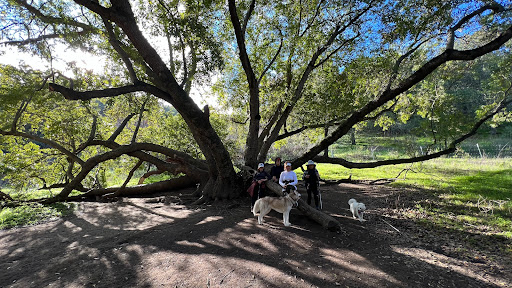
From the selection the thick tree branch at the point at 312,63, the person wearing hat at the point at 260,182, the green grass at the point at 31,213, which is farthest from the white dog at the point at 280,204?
the green grass at the point at 31,213

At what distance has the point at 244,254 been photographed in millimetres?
4266

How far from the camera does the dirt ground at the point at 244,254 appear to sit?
135 inches

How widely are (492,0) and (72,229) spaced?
12642 millimetres

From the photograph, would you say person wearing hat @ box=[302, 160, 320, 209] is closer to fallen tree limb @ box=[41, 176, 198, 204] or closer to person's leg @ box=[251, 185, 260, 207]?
person's leg @ box=[251, 185, 260, 207]

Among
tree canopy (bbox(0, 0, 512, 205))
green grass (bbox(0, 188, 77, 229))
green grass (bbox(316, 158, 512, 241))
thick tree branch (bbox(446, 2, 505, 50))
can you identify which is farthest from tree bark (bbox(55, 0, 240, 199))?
thick tree branch (bbox(446, 2, 505, 50))

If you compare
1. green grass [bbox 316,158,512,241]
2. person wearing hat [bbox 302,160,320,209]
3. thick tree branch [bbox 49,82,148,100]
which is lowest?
green grass [bbox 316,158,512,241]

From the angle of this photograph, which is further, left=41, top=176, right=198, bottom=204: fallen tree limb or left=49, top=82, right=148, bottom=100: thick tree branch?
left=41, top=176, right=198, bottom=204: fallen tree limb

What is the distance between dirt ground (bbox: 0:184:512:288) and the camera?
3.43 meters

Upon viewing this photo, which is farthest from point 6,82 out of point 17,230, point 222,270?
point 222,270

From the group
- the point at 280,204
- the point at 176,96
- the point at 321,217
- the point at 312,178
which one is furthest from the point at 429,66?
the point at 176,96

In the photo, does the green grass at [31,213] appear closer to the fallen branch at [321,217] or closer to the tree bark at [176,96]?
the tree bark at [176,96]

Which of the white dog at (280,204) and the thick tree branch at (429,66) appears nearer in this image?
the thick tree branch at (429,66)

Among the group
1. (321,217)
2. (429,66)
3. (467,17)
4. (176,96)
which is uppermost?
(467,17)

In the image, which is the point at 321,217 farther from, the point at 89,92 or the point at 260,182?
the point at 89,92
